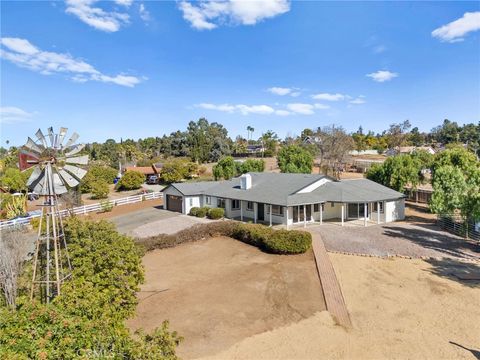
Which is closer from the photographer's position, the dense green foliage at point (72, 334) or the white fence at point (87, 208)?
the dense green foliage at point (72, 334)

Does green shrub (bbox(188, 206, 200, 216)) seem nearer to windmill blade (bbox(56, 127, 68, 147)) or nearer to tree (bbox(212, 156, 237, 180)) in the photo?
tree (bbox(212, 156, 237, 180))

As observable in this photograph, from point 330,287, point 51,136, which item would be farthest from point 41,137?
point 330,287

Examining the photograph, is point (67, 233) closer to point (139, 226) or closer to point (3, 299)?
point (3, 299)

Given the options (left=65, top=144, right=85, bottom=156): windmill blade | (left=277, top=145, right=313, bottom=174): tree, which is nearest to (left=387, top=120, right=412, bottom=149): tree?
(left=277, top=145, right=313, bottom=174): tree

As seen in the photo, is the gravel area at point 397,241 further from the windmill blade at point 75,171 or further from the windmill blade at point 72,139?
the windmill blade at point 72,139

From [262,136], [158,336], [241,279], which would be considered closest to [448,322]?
[241,279]

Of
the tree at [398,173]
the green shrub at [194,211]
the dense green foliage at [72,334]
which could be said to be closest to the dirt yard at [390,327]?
the dense green foliage at [72,334]

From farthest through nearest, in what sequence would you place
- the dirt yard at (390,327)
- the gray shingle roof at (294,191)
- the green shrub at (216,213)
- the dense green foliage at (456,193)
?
1. the green shrub at (216,213)
2. the gray shingle roof at (294,191)
3. the dense green foliage at (456,193)
4. the dirt yard at (390,327)
